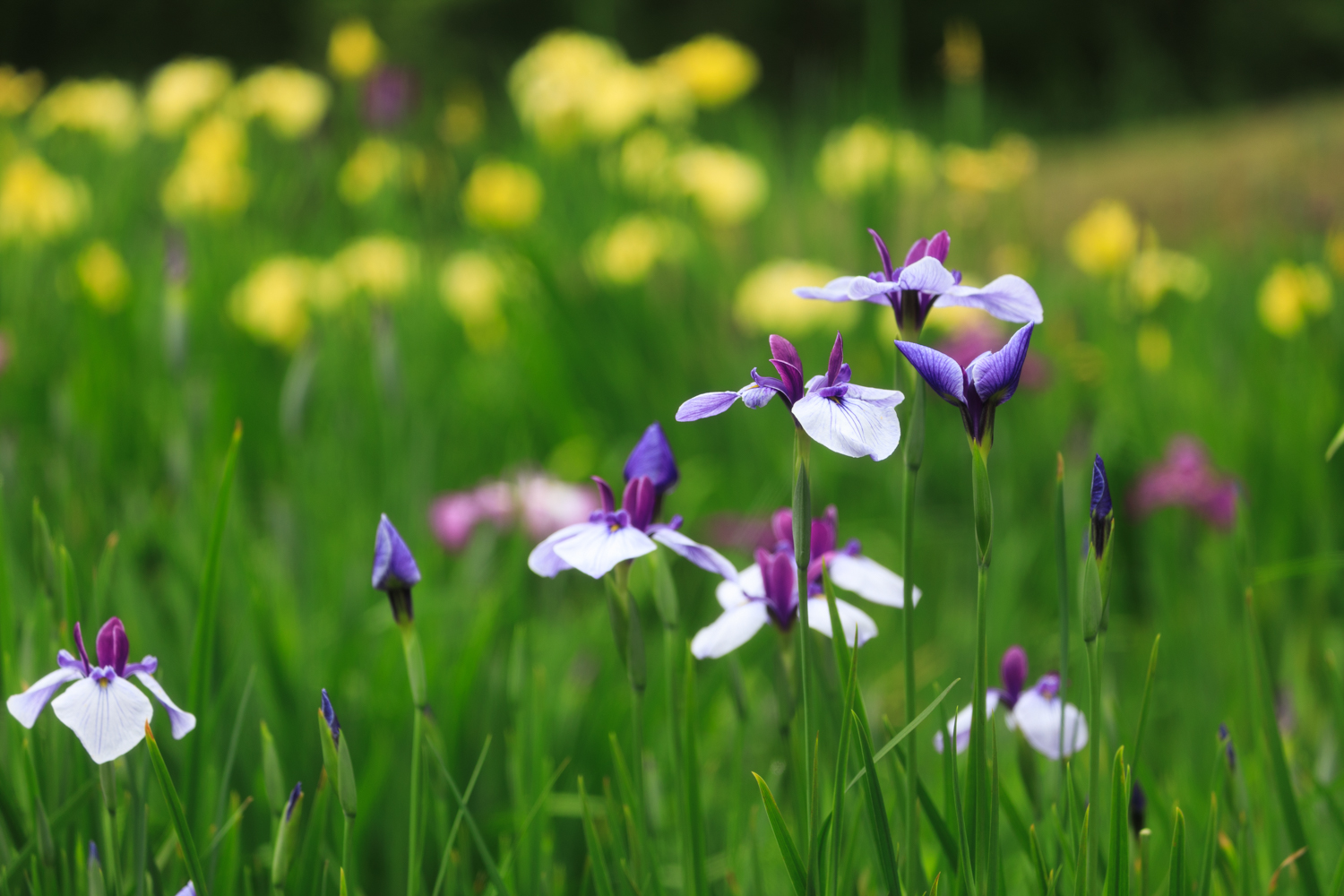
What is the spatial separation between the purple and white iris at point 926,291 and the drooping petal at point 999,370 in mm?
32

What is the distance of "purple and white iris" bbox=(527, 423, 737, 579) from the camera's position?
2.26 ft

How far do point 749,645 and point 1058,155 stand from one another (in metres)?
6.22

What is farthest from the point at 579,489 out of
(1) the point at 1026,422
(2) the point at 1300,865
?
(2) the point at 1300,865

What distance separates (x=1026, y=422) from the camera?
8.19 ft

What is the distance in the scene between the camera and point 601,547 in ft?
2.31

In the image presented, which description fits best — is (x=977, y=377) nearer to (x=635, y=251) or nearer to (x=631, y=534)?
(x=631, y=534)

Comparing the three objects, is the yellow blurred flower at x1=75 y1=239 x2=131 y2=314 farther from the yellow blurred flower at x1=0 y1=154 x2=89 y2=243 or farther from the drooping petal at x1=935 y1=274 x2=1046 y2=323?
the drooping petal at x1=935 y1=274 x2=1046 y2=323

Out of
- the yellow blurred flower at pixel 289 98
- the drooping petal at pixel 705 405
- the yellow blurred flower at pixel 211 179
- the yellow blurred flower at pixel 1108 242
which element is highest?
the yellow blurred flower at pixel 289 98

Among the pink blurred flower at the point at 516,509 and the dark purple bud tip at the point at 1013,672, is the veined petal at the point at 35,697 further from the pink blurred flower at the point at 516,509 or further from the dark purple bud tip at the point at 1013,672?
the pink blurred flower at the point at 516,509

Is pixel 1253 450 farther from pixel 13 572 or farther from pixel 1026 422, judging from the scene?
pixel 13 572

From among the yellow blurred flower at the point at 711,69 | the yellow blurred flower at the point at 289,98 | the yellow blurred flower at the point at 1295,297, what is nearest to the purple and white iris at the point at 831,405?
the yellow blurred flower at the point at 1295,297

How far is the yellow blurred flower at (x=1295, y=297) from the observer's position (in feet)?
7.15

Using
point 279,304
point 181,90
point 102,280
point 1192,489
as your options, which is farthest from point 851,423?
point 181,90

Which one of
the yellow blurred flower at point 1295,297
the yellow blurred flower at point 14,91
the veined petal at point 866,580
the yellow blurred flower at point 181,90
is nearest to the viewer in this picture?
the veined petal at point 866,580
